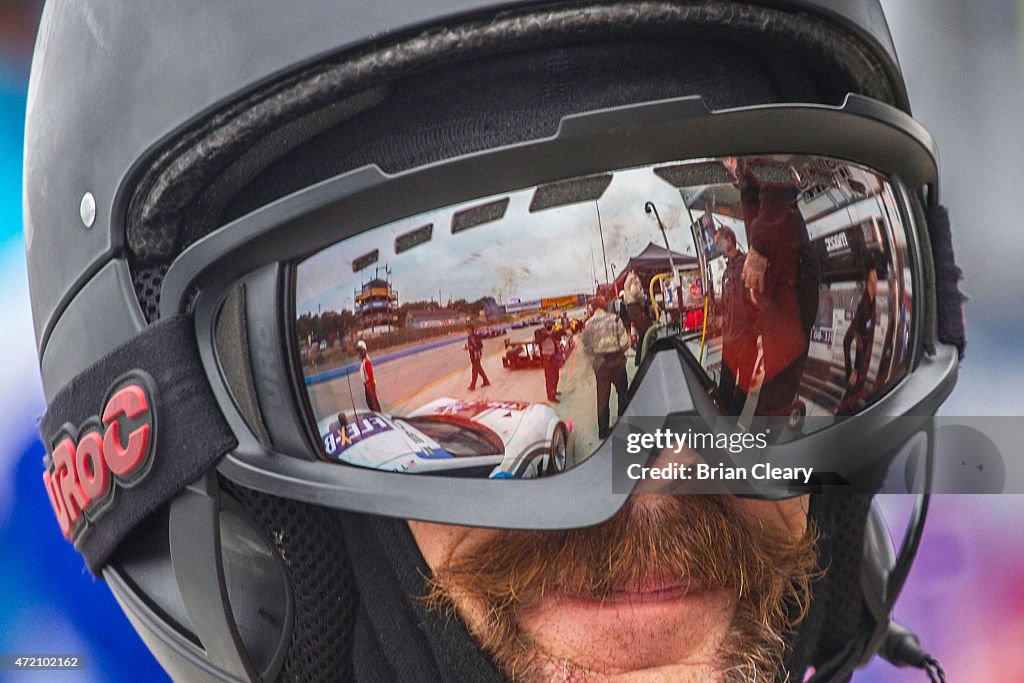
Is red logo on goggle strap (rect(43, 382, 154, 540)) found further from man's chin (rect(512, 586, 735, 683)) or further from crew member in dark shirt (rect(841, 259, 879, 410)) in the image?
crew member in dark shirt (rect(841, 259, 879, 410))

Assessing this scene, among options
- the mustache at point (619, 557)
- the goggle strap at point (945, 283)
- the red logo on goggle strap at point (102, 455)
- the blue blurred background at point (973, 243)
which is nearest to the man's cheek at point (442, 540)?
the mustache at point (619, 557)

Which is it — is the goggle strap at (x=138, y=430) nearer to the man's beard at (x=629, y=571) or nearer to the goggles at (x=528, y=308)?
the goggles at (x=528, y=308)

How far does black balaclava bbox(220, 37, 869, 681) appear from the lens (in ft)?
2.48

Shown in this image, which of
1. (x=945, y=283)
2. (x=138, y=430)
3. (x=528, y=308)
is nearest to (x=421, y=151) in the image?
(x=528, y=308)

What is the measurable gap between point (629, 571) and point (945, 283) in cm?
44

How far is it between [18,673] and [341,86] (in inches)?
49.9

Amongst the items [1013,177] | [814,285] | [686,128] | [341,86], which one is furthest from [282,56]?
[1013,177]

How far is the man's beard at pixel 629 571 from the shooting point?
0.77 m

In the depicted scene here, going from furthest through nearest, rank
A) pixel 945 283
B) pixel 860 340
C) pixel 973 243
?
1. pixel 973 243
2. pixel 945 283
3. pixel 860 340

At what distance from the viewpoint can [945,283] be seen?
955 mm

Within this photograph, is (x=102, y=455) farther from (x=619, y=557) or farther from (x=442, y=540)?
(x=619, y=557)

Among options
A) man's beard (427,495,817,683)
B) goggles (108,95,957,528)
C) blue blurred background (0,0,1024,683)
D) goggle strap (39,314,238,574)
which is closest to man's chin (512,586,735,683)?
man's beard (427,495,817,683)

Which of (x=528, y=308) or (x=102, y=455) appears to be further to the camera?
(x=102, y=455)

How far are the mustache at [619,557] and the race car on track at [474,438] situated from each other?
3.2 inches
